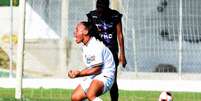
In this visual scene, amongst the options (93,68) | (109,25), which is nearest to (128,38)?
(109,25)

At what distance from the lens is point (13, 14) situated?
20.3 meters

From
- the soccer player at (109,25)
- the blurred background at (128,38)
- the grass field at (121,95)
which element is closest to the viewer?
the soccer player at (109,25)

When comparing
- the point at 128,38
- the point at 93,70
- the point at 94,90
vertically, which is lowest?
the point at 128,38

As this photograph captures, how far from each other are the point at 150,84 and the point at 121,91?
1068mm

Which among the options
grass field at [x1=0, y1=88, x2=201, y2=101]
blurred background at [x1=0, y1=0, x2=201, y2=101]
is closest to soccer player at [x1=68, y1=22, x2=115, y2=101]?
grass field at [x1=0, y1=88, x2=201, y2=101]

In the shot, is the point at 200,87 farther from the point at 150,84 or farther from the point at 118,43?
the point at 118,43

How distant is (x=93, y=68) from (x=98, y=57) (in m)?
0.15

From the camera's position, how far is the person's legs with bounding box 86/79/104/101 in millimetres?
9359

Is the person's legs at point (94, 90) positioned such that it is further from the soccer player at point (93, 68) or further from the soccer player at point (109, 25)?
the soccer player at point (109, 25)

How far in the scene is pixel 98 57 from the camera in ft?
30.8

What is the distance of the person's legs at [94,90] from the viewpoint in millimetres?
9359

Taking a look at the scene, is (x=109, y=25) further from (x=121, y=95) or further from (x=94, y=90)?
(x=121, y=95)

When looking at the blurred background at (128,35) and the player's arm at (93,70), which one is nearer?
the player's arm at (93,70)

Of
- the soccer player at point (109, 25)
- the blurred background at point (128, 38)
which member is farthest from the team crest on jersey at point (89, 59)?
the blurred background at point (128, 38)
